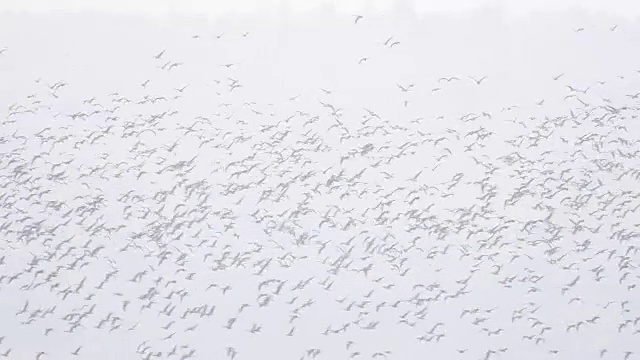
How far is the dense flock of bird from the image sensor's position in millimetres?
16297

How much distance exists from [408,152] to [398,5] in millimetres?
9627

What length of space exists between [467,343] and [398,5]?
16.1 meters

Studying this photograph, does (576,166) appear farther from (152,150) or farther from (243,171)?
(152,150)

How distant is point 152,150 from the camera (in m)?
21.8

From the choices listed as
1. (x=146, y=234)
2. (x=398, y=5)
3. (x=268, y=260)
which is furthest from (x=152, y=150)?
(x=398, y=5)

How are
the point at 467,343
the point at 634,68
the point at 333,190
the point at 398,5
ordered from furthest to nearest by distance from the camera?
the point at 398,5
the point at 634,68
the point at 333,190
the point at 467,343

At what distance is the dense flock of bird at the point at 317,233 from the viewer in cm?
1630

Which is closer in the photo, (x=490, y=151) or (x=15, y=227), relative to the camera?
(x=15, y=227)

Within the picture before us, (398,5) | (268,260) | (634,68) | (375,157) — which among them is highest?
(398,5)

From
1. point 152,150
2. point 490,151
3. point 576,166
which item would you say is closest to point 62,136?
point 152,150

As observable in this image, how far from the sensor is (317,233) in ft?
61.4

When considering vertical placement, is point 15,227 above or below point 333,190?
below

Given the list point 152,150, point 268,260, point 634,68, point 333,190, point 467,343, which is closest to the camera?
point 467,343

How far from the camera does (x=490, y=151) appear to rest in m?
22.2
